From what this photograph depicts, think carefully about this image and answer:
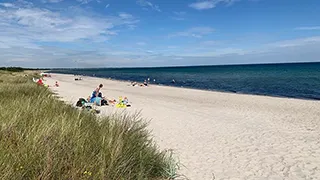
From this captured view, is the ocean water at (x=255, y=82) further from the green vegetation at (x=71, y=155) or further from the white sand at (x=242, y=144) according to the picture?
the green vegetation at (x=71, y=155)

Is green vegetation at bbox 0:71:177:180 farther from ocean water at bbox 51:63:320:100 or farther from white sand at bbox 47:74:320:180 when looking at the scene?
ocean water at bbox 51:63:320:100

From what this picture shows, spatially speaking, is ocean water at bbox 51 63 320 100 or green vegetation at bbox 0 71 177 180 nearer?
green vegetation at bbox 0 71 177 180

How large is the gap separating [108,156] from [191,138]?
4.84m

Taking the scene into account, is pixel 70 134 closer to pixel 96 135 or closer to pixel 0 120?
pixel 96 135

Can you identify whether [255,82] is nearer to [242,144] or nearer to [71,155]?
[242,144]

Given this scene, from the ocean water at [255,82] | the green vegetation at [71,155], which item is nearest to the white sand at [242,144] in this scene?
the green vegetation at [71,155]

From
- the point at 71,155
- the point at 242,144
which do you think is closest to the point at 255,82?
the point at 242,144

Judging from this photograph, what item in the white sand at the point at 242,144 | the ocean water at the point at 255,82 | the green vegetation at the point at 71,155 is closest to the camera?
the green vegetation at the point at 71,155

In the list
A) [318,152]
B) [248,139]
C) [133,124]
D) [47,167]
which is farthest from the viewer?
[248,139]

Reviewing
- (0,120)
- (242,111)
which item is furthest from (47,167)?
(242,111)

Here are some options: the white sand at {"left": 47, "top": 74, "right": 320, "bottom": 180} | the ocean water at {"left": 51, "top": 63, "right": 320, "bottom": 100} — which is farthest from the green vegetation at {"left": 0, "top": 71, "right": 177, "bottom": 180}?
the ocean water at {"left": 51, "top": 63, "right": 320, "bottom": 100}

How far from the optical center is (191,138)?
787 cm

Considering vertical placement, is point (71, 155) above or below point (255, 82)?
above

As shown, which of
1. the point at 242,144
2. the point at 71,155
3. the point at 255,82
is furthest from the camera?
the point at 255,82
